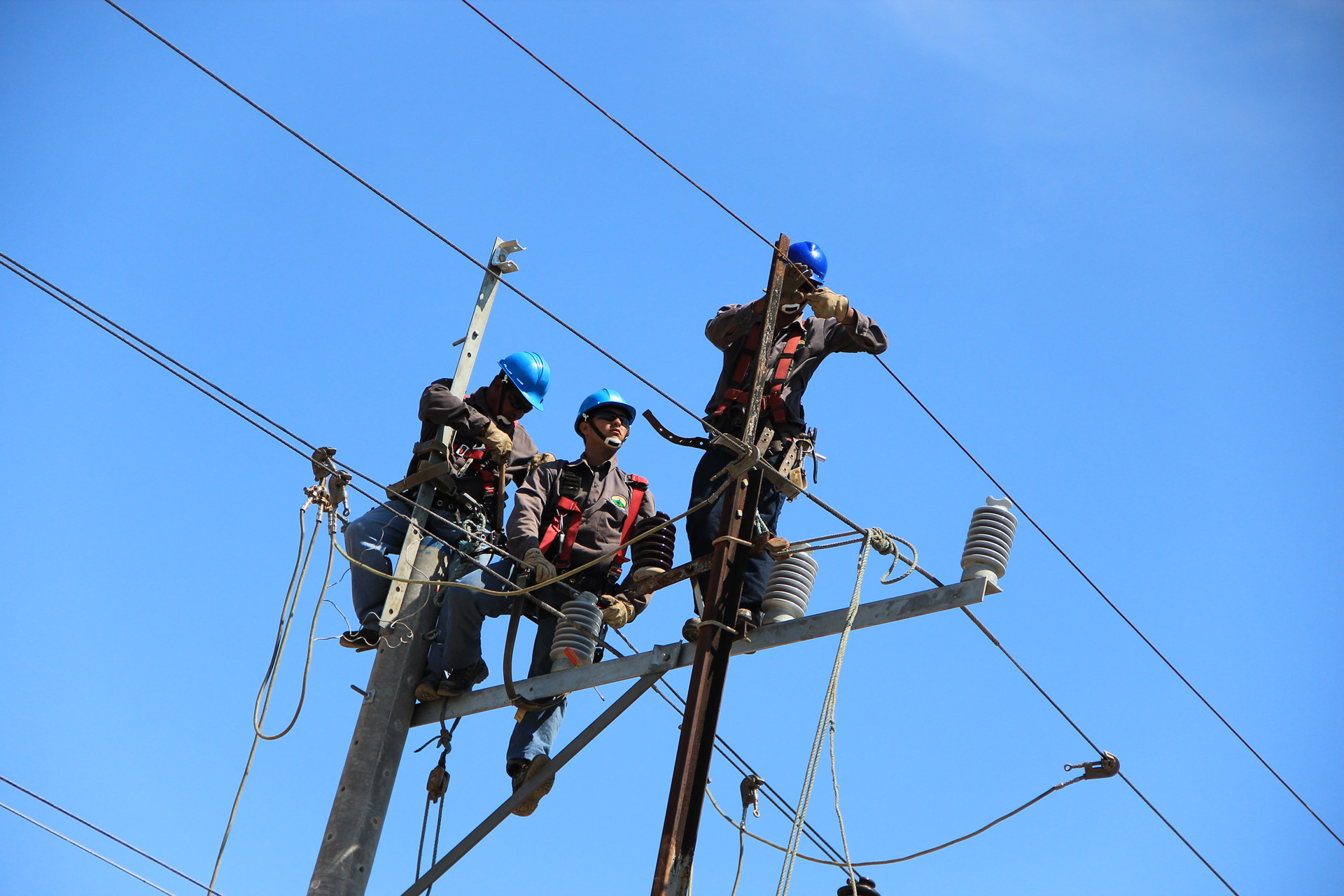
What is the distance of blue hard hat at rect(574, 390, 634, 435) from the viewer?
8203mm

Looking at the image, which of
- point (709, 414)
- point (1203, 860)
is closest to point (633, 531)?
point (709, 414)

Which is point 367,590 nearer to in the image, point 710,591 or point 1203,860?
point 710,591

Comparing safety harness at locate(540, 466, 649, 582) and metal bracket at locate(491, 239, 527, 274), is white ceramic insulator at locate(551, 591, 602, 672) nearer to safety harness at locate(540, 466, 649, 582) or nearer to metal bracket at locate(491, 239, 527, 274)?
safety harness at locate(540, 466, 649, 582)

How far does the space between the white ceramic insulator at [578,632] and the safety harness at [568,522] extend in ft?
1.01

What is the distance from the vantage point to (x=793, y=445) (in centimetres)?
734

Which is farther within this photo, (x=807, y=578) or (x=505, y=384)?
(x=505, y=384)

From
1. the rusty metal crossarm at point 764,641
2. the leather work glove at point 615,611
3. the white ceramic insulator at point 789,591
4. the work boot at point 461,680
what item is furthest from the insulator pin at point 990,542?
the work boot at point 461,680

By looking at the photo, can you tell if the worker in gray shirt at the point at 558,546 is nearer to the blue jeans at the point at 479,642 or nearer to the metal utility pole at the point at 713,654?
the blue jeans at the point at 479,642

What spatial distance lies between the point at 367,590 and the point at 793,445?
2360 millimetres

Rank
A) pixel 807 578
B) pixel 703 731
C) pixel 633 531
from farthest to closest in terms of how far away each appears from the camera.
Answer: pixel 633 531 < pixel 807 578 < pixel 703 731

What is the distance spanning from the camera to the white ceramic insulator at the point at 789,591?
6707 millimetres

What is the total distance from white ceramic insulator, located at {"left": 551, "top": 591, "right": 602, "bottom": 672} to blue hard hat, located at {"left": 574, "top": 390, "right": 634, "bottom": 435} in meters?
1.24

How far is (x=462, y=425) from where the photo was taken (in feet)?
25.9

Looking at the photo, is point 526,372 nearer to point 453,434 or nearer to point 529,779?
point 453,434
